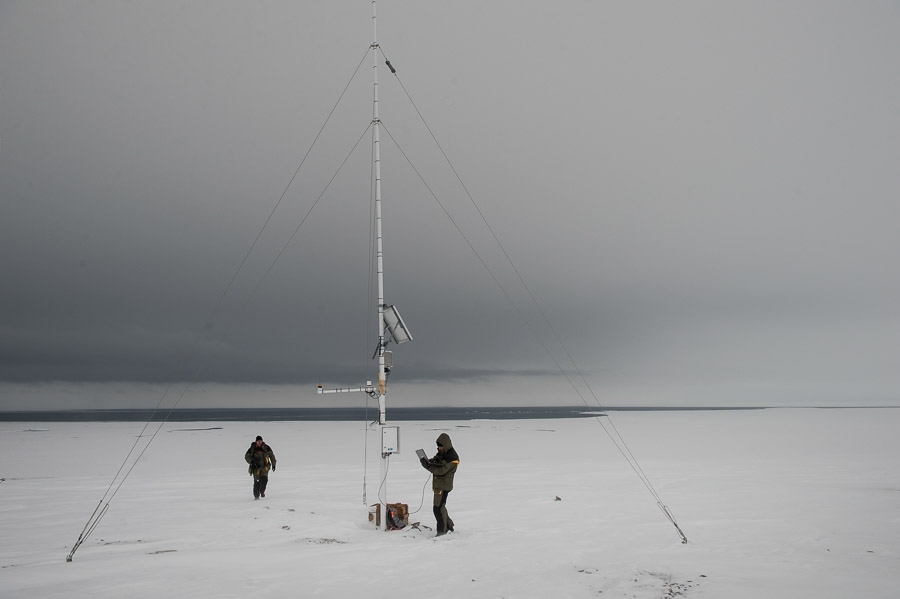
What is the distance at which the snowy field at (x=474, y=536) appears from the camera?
8.67 meters

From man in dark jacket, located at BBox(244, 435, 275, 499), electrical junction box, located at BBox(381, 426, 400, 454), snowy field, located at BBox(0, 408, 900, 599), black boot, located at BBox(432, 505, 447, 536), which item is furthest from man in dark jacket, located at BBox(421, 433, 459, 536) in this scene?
man in dark jacket, located at BBox(244, 435, 275, 499)

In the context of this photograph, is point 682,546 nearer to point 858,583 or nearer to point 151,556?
point 858,583

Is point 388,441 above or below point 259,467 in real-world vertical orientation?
above

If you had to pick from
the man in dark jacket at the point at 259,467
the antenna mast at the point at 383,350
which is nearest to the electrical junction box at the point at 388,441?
the antenna mast at the point at 383,350

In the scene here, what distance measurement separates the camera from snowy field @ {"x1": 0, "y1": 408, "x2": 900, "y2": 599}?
8.67 meters

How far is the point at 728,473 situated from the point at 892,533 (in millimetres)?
10872

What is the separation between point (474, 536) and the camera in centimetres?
1191

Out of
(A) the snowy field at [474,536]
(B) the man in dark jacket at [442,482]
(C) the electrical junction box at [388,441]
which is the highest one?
(C) the electrical junction box at [388,441]

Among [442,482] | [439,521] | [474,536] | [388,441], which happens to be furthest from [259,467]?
[474,536]

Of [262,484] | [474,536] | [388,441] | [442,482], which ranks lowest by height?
[474,536]

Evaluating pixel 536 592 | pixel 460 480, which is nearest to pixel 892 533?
pixel 536 592

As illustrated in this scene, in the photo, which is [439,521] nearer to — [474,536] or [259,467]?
[474,536]

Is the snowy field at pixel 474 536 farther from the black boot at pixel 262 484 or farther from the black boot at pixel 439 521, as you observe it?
the black boot at pixel 262 484

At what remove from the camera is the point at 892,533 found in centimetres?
1220
